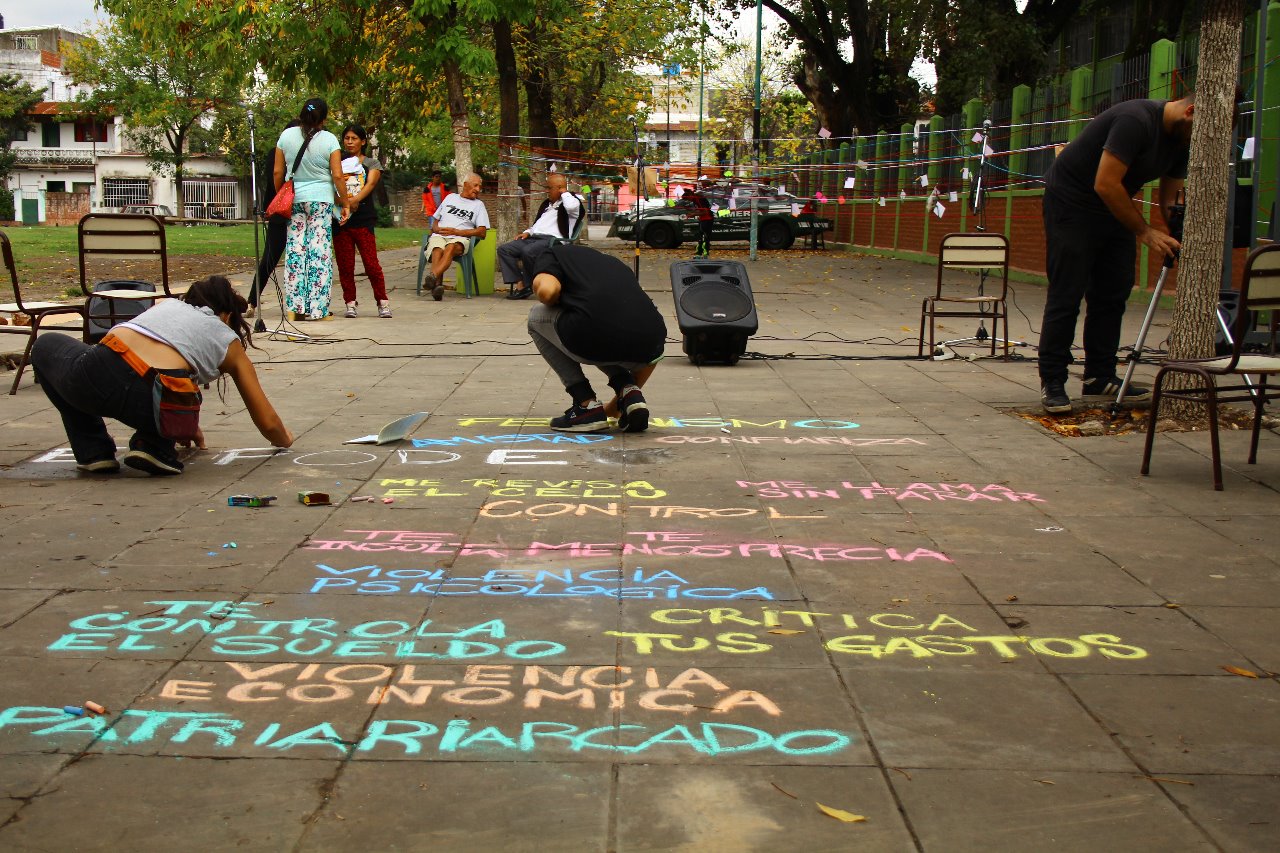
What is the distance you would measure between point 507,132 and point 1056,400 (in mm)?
12147

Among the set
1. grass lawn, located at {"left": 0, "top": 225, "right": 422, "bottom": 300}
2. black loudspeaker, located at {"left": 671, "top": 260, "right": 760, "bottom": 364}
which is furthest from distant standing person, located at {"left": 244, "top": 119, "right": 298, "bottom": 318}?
black loudspeaker, located at {"left": 671, "top": 260, "right": 760, "bottom": 364}

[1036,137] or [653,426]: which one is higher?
[1036,137]

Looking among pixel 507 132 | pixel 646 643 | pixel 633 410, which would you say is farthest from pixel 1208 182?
pixel 507 132

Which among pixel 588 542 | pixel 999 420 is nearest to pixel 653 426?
pixel 999 420

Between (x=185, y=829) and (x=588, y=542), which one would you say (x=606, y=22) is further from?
(x=185, y=829)

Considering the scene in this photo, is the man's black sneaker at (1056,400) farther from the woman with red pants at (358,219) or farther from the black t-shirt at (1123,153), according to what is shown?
the woman with red pants at (358,219)

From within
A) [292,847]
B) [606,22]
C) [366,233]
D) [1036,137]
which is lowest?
[292,847]

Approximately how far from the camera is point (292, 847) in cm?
249

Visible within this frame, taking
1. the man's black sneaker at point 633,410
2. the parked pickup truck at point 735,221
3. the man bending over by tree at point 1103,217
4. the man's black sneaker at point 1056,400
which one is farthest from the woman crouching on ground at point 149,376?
the parked pickup truck at point 735,221

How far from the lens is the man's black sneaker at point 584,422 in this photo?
702cm

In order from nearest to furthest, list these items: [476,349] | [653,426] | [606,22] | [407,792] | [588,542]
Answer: [407,792] → [588,542] → [653,426] → [476,349] → [606,22]

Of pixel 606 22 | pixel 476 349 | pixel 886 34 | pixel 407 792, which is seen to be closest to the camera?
pixel 407 792

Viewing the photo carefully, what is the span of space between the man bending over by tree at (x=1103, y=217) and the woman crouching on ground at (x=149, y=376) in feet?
14.4

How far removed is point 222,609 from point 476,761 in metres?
1.40
